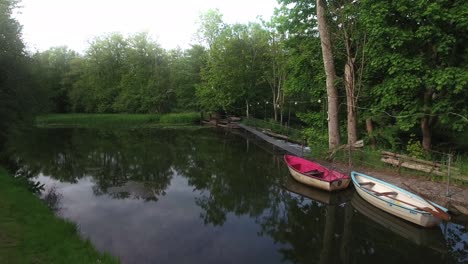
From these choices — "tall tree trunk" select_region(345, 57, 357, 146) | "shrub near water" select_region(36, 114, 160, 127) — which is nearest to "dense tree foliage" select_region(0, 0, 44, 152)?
"tall tree trunk" select_region(345, 57, 357, 146)

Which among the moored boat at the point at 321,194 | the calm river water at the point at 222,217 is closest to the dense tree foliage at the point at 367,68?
the moored boat at the point at 321,194

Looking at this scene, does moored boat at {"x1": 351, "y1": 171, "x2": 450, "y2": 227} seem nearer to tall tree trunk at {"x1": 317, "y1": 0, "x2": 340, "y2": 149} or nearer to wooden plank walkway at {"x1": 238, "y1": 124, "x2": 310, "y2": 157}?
tall tree trunk at {"x1": 317, "y1": 0, "x2": 340, "y2": 149}

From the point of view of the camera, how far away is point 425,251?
8.23m

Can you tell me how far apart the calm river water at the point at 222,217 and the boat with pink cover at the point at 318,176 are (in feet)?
1.37

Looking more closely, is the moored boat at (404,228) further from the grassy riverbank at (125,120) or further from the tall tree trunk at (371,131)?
the grassy riverbank at (125,120)

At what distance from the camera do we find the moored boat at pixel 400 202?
30.2 ft

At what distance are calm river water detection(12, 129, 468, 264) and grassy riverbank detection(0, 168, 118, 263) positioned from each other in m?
1.15

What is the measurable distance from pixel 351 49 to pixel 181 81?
35.0 m

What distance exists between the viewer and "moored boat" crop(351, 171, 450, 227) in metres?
9.21

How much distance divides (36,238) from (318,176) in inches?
444

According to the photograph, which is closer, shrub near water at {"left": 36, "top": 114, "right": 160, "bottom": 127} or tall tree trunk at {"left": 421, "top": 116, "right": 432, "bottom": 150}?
tall tree trunk at {"left": 421, "top": 116, "right": 432, "bottom": 150}

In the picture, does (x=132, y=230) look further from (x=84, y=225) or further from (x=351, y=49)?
(x=351, y=49)

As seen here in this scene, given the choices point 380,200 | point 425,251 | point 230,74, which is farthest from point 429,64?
point 230,74

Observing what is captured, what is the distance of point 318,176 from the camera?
1429 centimetres
